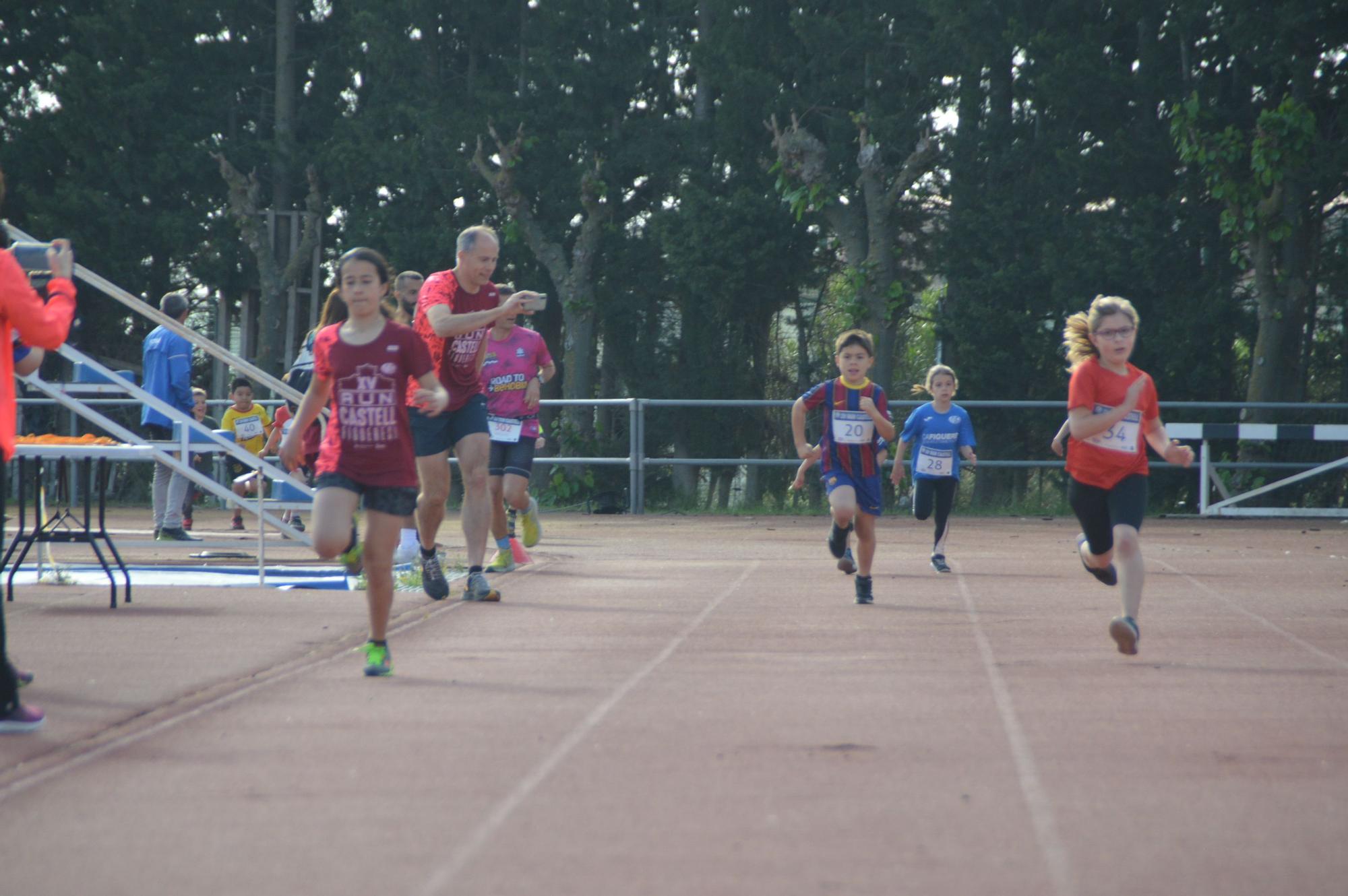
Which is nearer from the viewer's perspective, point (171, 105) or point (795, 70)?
point (795, 70)

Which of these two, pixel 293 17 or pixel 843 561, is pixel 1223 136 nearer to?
pixel 843 561

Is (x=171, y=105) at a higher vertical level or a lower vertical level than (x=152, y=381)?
higher

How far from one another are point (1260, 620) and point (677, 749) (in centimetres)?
464

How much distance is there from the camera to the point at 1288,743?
4.96 m

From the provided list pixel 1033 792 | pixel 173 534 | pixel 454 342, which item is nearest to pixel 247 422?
pixel 173 534

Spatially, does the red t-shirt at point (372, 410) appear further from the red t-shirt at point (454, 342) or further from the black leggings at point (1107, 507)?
the black leggings at point (1107, 507)

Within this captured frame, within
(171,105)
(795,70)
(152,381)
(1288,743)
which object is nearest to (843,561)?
(1288,743)

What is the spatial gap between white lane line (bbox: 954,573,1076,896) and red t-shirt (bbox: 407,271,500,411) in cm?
328

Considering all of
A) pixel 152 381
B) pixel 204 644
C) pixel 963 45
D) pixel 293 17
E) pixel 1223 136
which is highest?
pixel 293 17

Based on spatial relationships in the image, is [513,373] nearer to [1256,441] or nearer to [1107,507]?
[1107,507]

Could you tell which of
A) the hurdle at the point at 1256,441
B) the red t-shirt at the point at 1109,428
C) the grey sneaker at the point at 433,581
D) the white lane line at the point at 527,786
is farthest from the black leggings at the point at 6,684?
the hurdle at the point at 1256,441

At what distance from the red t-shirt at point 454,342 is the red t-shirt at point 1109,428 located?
10.7 feet

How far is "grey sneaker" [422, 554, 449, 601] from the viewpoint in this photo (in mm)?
8312

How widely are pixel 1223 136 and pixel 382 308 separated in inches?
553
